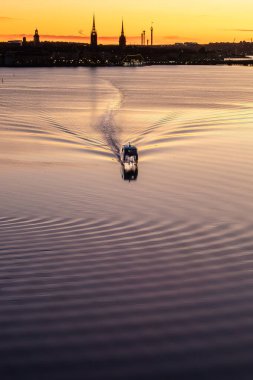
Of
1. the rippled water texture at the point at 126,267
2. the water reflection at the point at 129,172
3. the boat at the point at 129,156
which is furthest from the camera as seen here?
the boat at the point at 129,156

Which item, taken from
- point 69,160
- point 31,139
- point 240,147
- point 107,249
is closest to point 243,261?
point 107,249

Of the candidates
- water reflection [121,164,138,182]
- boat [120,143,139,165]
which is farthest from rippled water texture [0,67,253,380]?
boat [120,143,139,165]

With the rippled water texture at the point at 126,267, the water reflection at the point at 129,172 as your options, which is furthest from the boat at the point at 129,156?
the rippled water texture at the point at 126,267

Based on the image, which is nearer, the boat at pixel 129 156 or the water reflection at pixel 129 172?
the water reflection at pixel 129 172

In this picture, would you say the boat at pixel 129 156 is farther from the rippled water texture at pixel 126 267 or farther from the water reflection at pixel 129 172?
the rippled water texture at pixel 126 267

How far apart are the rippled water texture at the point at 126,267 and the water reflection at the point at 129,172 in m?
0.12

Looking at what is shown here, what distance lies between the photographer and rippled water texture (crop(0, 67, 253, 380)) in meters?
8.70

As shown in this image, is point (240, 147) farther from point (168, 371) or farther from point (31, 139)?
point (168, 371)

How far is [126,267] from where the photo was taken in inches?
481

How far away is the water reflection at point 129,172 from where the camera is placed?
74.2ft

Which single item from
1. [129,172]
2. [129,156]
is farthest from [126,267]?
[129,156]

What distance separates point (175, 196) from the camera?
63.8 feet

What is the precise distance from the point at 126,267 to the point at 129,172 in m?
11.2

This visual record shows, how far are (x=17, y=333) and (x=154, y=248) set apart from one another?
4724 mm
